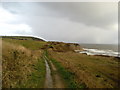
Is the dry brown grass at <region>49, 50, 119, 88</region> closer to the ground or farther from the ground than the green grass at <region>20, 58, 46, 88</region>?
closer to the ground

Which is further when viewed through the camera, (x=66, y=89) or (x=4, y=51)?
(x=4, y=51)

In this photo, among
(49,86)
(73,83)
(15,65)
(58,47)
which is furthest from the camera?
(58,47)

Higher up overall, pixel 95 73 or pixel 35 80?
pixel 35 80

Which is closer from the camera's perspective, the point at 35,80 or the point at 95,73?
the point at 35,80

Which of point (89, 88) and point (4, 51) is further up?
point (4, 51)

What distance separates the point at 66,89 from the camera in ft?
46.8

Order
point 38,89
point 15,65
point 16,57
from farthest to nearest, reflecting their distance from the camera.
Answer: point 16,57 < point 15,65 < point 38,89

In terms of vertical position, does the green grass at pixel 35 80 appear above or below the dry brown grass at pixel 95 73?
above

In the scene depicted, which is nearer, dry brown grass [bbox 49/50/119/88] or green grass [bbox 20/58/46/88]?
green grass [bbox 20/58/46/88]

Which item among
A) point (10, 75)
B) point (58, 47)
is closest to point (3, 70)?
point (10, 75)

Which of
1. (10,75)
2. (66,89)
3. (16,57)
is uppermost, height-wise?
(16,57)

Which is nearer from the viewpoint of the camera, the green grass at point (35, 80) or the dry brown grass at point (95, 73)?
the green grass at point (35, 80)

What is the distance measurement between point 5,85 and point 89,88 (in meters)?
9.33

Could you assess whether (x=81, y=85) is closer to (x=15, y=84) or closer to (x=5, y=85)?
(x=15, y=84)
